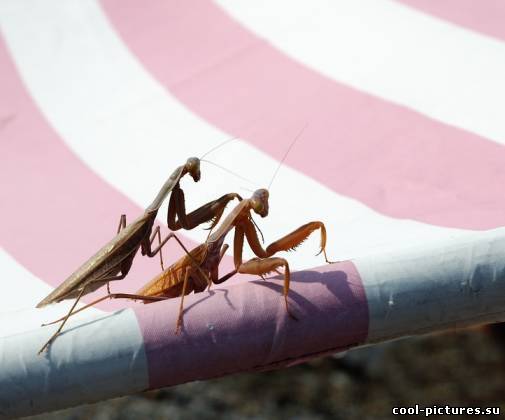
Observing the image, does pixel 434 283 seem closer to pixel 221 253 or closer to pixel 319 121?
pixel 221 253

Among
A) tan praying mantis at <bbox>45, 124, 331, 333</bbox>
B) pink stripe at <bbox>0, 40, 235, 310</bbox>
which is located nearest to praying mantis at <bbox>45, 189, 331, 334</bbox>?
tan praying mantis at <bbox>45, 124, 331, 333</bbox>

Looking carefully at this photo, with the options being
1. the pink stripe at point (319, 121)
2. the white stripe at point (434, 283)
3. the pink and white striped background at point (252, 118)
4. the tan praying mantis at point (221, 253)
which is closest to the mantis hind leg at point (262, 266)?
the tan praying mantis at point (221, 253)

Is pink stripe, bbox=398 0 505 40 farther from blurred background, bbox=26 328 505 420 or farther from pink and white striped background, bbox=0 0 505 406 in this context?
blurred background, bbox=26 328 505 420

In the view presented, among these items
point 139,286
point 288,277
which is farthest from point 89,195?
point 288,277

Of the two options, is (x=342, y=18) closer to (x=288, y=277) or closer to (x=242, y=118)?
(x=242, y=118)

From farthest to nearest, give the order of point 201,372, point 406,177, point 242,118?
point 242,118 → point 406,177 → point 201,372
